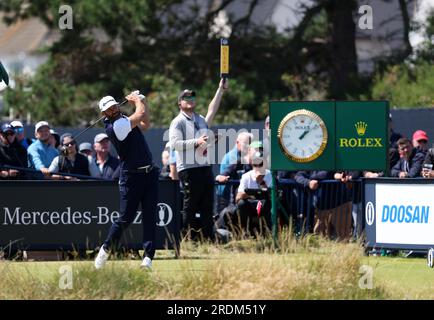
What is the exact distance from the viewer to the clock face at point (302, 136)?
16.0 metres

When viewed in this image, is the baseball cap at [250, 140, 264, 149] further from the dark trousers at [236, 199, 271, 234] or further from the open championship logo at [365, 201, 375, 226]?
the open championship logo at [365, 201, 375, 226]

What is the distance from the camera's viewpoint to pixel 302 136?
1614cm

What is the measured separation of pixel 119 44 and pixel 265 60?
4269 mm

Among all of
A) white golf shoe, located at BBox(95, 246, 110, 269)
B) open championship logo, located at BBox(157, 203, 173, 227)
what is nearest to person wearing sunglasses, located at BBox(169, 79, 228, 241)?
open championship logo, located at BBox(157, 203, 173, 227)

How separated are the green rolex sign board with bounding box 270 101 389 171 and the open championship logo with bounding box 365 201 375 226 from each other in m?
0.76

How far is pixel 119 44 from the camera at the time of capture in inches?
1273

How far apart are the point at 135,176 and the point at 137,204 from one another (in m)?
0.32

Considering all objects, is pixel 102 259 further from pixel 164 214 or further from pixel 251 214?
pixel 251 214

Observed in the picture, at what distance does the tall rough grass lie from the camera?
10820 mm

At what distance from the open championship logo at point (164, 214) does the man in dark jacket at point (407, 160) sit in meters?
3.53

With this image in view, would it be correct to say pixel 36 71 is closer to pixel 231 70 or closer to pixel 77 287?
pixel 231 70

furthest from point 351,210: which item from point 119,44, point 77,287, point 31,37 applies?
point 31,37

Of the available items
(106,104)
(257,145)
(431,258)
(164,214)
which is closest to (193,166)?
(164,214)

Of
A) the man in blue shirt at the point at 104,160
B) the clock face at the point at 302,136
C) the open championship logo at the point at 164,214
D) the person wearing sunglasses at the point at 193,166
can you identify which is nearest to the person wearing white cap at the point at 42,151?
the man in blue shirt at the point at 104,160
